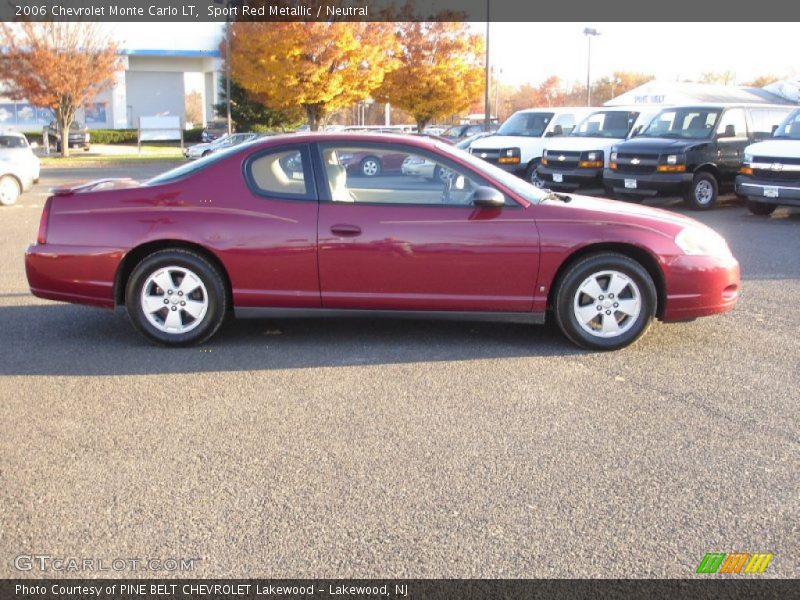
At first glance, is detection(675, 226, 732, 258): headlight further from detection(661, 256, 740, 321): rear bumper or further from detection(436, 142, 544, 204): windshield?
detection(436, 142, 544, 204): windshield

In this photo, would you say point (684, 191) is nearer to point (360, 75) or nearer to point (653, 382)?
point (653, 382)

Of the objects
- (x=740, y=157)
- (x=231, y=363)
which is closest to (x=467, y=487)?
(x=231, y=363)

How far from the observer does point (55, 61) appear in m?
35.8

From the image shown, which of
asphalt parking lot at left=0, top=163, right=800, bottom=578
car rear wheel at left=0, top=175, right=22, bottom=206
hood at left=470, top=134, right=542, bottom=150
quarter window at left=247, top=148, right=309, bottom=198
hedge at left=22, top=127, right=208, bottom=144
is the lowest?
asphalt parking lot at left=0, top=163, right=800, bottom=578

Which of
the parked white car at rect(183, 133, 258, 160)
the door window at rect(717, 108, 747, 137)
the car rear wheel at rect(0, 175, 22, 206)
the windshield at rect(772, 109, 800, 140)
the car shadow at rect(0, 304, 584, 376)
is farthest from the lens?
the parked white car at rect(183, 133, 258, 160)

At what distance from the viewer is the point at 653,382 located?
5.68 metres

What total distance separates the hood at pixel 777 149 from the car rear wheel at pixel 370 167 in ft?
32.9

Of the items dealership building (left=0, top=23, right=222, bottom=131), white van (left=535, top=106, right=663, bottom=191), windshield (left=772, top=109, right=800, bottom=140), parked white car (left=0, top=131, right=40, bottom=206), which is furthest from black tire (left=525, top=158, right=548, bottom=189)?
dealership building (left=0, top=23, right=222, bottom=131)

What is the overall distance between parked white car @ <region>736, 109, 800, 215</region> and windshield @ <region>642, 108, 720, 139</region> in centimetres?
171

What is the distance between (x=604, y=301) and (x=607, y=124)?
542 inches

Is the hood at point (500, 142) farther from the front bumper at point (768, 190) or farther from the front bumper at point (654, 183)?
the front bumper at point (768, 190)

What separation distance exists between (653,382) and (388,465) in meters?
2.17

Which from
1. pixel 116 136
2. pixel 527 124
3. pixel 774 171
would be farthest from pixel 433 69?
pixel 116 136

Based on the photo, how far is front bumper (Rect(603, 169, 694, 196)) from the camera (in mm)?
16156
